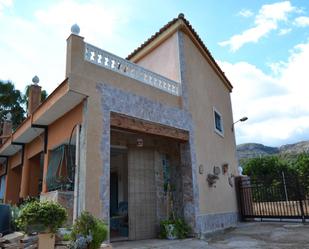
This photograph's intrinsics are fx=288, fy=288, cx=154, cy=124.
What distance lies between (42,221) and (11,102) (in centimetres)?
1800

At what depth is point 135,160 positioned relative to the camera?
30.3ft

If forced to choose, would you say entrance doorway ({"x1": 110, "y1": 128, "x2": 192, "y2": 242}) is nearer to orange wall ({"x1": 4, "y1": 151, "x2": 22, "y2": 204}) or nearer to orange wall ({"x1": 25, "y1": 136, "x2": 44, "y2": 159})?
orange wall ({"x1": 25, "y1": 136, "x2": 44, "y2": 159})

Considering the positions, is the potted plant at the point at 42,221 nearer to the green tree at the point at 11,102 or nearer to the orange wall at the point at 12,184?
the orange wall at the point at 12,184

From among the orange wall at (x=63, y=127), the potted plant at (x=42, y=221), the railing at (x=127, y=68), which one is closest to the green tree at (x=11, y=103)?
the orange wall at (x=63, y=127)

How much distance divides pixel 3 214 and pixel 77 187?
174cm

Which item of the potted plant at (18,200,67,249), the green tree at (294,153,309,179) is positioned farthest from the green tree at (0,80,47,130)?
the green tree at (294,153,309,179)

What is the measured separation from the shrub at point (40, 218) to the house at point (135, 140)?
1.06 meters

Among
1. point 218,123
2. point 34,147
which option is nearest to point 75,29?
point 34,147

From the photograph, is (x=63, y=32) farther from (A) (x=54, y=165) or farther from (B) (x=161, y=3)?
(A) (x=54, y=165)

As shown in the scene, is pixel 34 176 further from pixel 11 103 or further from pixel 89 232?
pixel 11 103

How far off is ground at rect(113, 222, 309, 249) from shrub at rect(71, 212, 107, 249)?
1995 millimetres

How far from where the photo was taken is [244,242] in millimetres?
8312

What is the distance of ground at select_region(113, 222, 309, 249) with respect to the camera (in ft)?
24.4

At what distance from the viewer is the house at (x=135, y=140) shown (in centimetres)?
685
